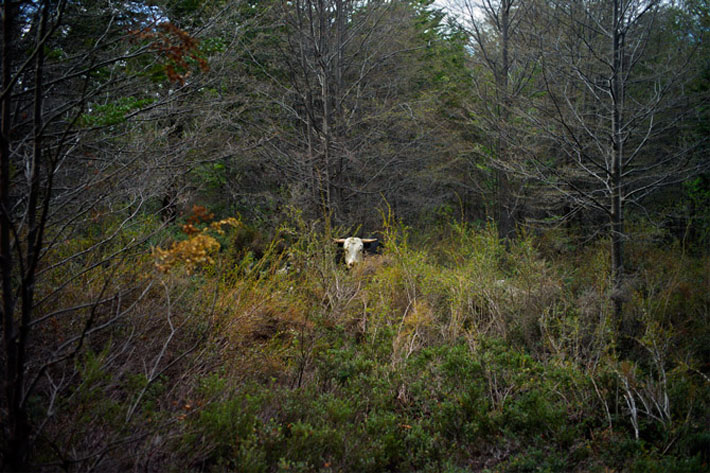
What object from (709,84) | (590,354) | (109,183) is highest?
(709,84)

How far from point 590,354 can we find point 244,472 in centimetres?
348

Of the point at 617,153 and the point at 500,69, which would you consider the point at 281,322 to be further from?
the point at 500,69

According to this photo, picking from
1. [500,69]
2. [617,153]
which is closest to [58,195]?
[617,153]

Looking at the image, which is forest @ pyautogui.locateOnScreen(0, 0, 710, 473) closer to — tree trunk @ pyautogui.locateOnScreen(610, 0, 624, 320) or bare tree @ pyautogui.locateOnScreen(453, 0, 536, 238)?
tree trunk @ pyautogui.locateOnScreen(610, 0, 624, 320)

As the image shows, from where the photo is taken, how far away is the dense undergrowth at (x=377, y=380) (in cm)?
285

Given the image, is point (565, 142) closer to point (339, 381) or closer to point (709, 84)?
point (339, 381)

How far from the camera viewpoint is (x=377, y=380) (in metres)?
4.11

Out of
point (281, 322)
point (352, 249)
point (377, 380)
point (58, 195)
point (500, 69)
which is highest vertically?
point (500, 69)

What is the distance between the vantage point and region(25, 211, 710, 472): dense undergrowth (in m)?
2.85

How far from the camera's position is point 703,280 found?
6.75 metres

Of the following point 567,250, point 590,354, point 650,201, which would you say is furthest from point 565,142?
point 650,201

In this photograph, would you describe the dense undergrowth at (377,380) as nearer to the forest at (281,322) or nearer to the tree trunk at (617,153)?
the forest at (281,322)

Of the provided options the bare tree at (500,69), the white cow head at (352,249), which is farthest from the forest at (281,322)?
the bare tree at (500,69)

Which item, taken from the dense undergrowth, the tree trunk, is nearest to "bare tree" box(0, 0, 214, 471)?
the dense undergrowth
